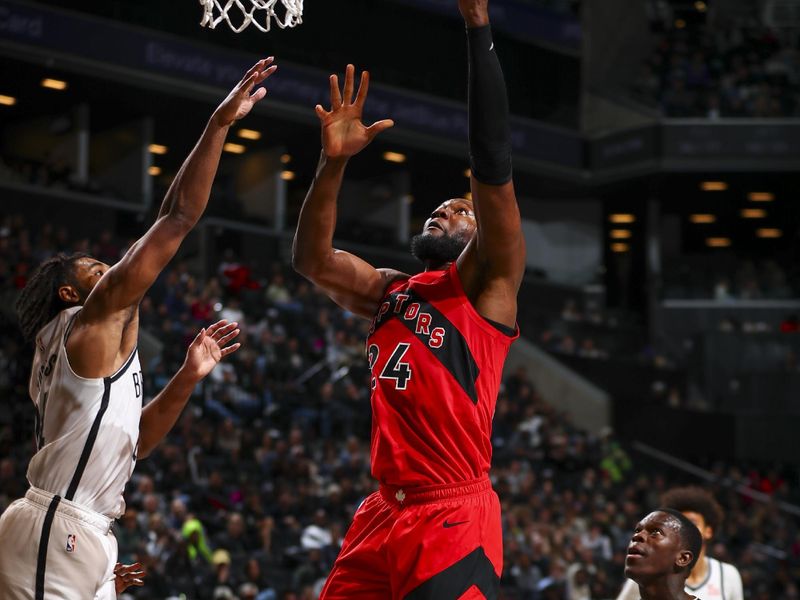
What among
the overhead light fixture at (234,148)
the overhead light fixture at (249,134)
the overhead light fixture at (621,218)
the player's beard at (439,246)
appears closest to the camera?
the player's beard at (439,246)

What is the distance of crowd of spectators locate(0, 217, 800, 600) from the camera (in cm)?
1237

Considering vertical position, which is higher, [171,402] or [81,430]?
[171,402]

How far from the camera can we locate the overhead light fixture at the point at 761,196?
29223 millimetres

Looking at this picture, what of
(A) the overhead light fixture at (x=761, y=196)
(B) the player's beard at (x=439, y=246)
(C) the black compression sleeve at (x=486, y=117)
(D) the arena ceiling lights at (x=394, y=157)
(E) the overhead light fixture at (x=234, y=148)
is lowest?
(B) the player's beard at (x=439, y=246)

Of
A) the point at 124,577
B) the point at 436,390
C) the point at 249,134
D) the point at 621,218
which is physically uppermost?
the point at 249,134

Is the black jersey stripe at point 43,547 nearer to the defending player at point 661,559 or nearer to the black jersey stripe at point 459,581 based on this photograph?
the black jersey stripe at point 459,581

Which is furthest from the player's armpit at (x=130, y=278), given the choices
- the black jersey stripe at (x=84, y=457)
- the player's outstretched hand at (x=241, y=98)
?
the player's outstretched hand at (x=241, y=98)

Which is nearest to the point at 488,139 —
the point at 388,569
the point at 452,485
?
the point at 452,485

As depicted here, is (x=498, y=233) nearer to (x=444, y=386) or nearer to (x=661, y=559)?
(x=444, y=386)

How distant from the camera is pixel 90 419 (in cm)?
430

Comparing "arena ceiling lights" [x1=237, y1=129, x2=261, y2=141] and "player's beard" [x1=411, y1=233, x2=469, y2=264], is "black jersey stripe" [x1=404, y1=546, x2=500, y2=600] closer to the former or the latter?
"player's beard" [x1=411, y1=233, x2=469, y2=264]

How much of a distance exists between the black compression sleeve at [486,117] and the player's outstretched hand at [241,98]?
78 centimetres

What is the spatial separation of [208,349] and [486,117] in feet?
5.56

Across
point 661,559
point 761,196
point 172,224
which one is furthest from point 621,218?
point 172,224
